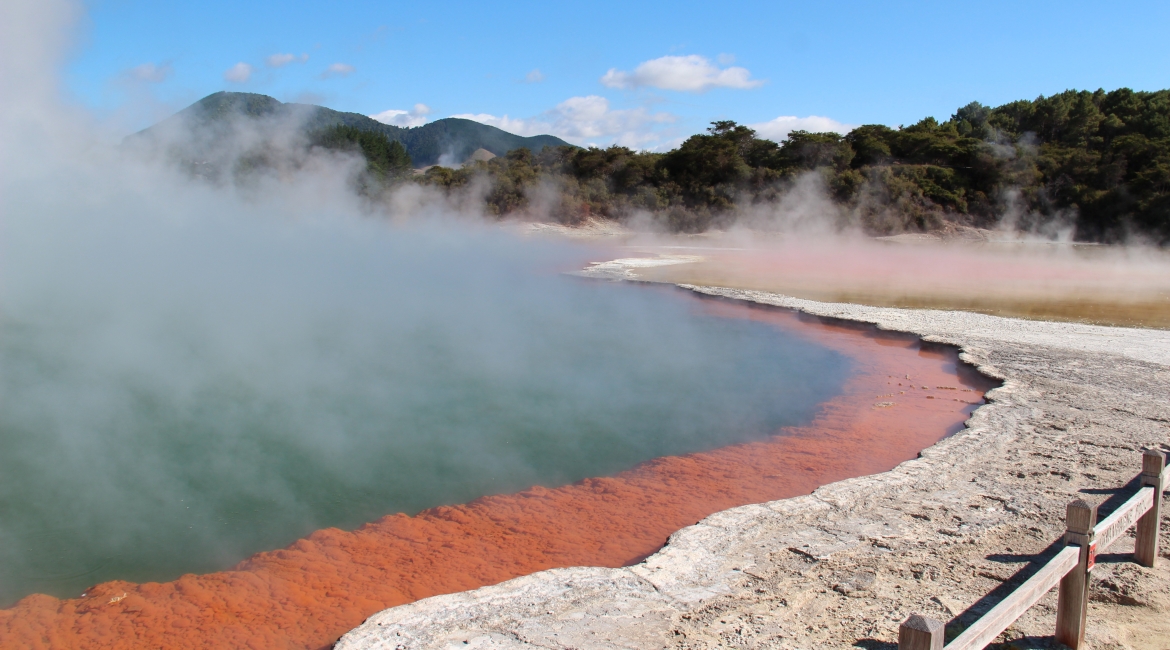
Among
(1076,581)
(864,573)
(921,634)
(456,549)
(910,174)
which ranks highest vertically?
(910,174)

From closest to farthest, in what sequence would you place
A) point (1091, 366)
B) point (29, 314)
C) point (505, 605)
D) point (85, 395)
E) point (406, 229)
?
point (505, 605), point (85, 395), point (1091, 366), point (29, 314), point (406, 229)

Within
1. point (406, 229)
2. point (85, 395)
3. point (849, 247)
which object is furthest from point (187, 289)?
point (849, 247)

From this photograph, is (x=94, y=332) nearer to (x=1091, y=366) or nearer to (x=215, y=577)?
(x=215, y=577)

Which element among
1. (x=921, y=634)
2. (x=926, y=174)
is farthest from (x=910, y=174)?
(x=921, y=634)

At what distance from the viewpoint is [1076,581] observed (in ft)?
8.28

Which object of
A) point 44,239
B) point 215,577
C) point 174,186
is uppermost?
point 174,186

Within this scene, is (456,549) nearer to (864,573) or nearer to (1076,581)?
(864,573)

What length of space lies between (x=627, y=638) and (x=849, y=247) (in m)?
24.0

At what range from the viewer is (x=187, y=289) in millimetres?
9320

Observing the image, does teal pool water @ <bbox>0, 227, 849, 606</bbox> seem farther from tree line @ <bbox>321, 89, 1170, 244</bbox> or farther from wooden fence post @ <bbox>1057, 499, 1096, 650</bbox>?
tree line @ <bbox>321, 89, 1170, 244</bbox>

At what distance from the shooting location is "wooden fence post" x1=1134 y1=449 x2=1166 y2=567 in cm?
296

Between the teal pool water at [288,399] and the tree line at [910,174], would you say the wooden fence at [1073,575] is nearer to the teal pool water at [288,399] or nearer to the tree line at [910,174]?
the teal pool water at [288,399]

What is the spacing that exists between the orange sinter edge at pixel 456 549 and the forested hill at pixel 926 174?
2320 cm

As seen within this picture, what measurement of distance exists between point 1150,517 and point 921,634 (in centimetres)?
192
